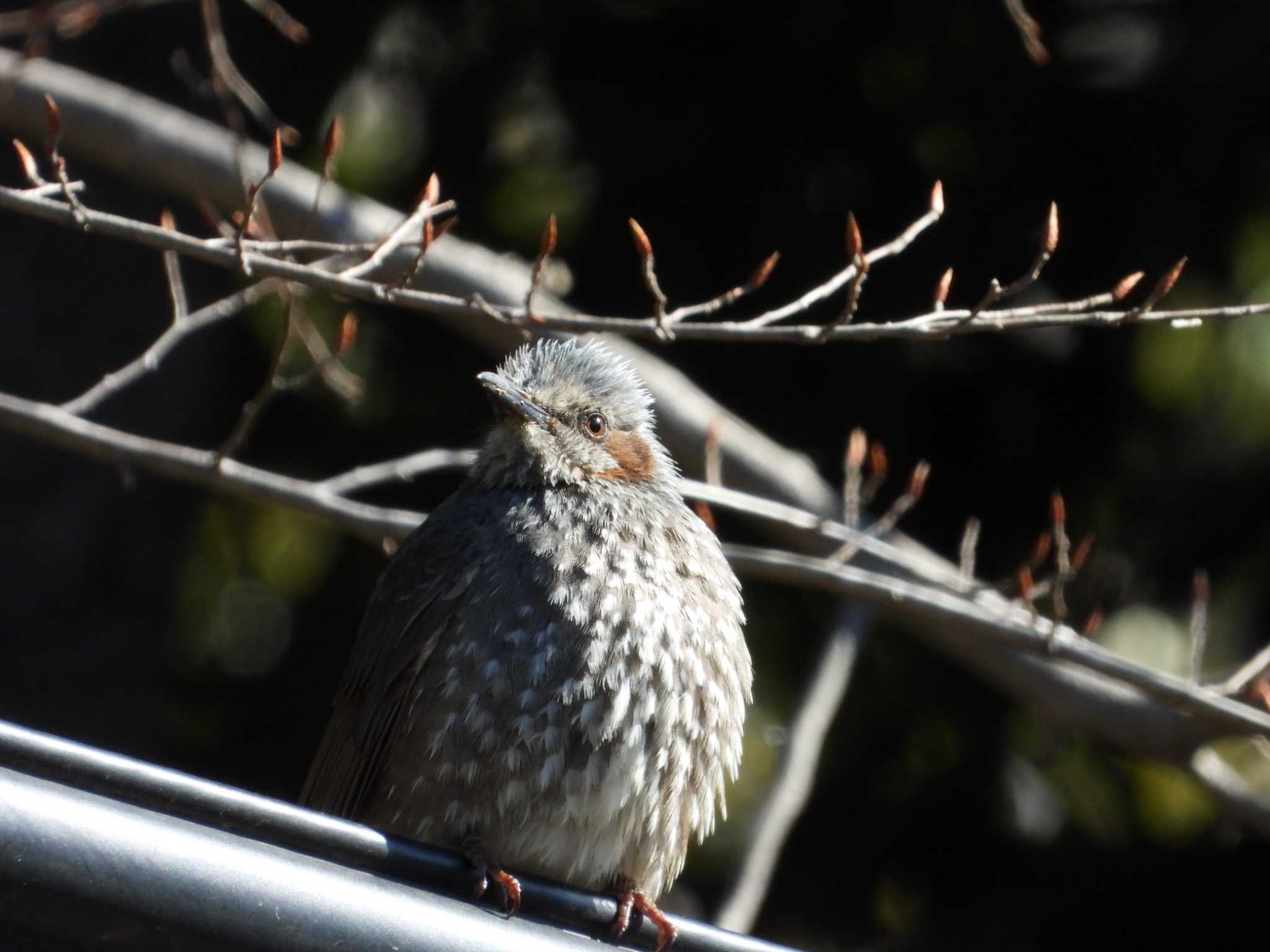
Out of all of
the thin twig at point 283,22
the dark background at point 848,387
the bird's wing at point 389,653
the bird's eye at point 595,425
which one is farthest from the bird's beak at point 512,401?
the dark background at point 848,387

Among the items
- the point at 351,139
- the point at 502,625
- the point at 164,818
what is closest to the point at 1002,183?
the point at 351,139

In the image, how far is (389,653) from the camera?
3.79 m

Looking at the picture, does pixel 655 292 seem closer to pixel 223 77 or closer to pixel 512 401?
pixel 512 401

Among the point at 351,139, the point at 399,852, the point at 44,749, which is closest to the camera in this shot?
the point at 44,749

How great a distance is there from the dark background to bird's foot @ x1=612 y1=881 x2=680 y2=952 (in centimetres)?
166

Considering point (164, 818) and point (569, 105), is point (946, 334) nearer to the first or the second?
point (164, 818)

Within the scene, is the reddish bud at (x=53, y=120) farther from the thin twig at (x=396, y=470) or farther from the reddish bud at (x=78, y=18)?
the thin twig at (x=396, y=470)

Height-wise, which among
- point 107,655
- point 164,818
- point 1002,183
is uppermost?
point 1002,183

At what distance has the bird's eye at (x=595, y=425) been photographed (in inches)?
161

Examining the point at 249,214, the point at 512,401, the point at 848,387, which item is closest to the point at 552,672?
the point at 512,401

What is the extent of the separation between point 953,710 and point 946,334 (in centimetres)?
284

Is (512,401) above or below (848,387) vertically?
below

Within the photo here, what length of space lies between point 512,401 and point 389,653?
0.65 m

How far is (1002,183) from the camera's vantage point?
5.41m
